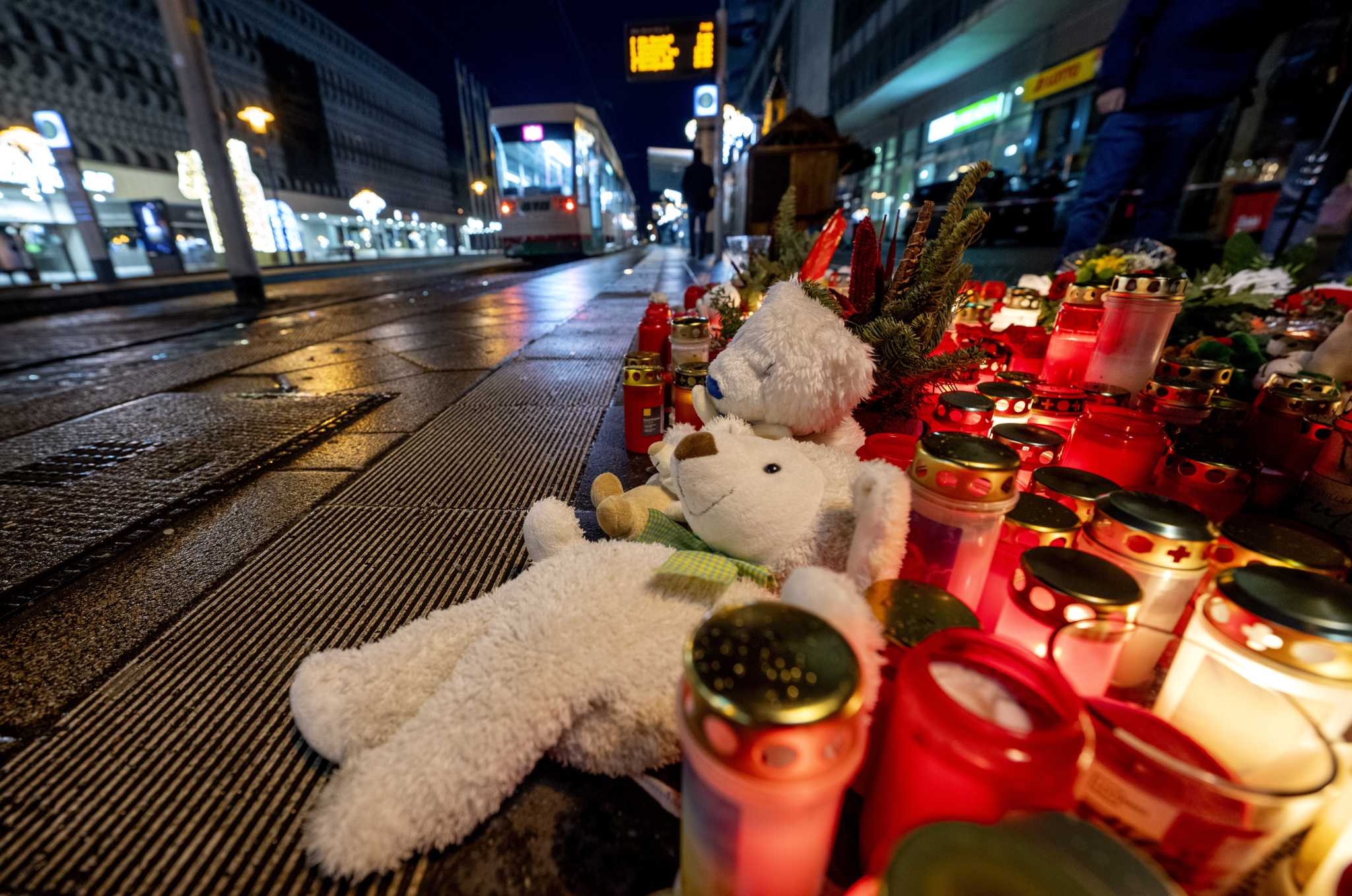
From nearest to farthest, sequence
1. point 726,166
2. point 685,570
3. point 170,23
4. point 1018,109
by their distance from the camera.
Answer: point 685,570 → point 170,23 → point 1018,109 → point 726,166

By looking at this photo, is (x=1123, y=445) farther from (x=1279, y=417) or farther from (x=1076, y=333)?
(x=1076, y=333)

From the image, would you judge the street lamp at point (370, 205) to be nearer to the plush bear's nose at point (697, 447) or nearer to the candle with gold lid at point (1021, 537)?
the plush bear's nose at point (697, 447)

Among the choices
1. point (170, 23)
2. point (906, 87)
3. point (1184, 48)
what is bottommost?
point (1184, 48)

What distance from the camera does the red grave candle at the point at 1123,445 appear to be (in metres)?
0.89

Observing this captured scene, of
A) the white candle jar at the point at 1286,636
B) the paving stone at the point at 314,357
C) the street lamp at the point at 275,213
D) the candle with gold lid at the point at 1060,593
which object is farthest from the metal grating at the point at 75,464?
the street lamp at the point at 275,213

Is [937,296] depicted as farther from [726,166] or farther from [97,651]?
[726,166]

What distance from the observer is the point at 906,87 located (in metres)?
12.5

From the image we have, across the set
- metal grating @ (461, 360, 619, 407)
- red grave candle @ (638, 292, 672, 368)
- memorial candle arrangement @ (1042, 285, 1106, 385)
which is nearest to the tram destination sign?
metal grating @ (461, 360, 619, 407)

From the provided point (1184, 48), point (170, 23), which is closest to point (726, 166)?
point (170, 23)

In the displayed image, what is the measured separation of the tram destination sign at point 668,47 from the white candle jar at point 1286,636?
969 cm

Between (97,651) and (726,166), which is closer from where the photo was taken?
(97,651)

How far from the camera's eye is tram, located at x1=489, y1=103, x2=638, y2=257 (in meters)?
9.21

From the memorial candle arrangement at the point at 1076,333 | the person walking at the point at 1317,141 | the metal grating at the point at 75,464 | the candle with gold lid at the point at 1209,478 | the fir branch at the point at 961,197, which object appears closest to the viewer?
the candle with gold lid at the point at 1209,478

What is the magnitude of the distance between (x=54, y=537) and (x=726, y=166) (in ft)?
36.7
